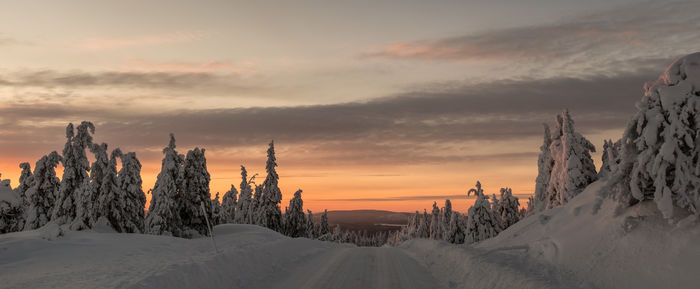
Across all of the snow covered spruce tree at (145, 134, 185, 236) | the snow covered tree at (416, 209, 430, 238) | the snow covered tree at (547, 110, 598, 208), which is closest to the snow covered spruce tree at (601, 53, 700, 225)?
the snow covered tree at (547, 110, 598, 208)

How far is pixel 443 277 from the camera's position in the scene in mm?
16328

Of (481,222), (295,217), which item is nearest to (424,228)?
(295,217)

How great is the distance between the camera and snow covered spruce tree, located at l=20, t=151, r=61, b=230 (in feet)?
144

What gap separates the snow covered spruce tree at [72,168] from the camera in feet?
132

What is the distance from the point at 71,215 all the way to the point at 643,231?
43.6 m

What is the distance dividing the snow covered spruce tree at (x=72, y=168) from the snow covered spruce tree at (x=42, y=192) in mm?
4659

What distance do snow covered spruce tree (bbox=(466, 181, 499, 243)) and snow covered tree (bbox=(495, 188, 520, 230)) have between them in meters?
5.75

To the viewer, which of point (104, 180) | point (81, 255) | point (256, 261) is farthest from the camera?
point (104, 180)

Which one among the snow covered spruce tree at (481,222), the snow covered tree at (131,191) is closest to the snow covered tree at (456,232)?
the snow covered spruce tree at (481,222)

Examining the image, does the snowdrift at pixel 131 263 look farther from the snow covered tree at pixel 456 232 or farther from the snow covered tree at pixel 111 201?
the snow covered tree at pixel 456 232

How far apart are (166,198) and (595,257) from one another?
36162 millimetres

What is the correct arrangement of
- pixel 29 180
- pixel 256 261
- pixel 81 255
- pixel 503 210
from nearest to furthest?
pixel 256 261
pixel 81 255
pixel 29 180
pixel 503 210

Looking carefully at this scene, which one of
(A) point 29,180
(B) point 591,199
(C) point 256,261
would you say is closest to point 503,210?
(B) point 591,199

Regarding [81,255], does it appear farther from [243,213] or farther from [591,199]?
[243,213]
